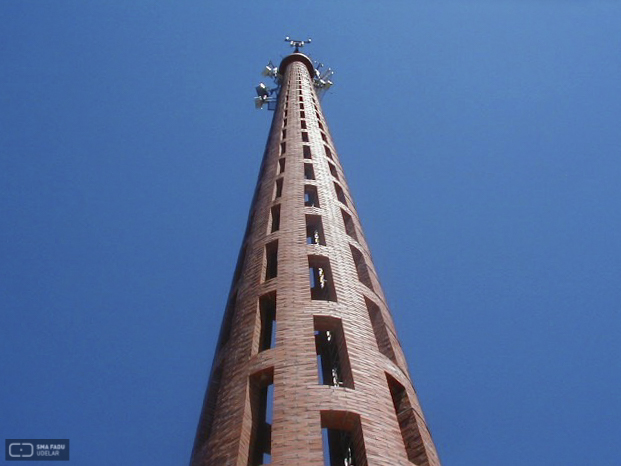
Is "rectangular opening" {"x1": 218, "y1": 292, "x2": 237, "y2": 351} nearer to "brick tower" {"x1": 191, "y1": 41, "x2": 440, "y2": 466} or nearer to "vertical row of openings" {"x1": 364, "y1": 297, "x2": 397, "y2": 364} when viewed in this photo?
"brick tower" {"x1": 191, "y1": 41, "x2": 440, "y2": 466}

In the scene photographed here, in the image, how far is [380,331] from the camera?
13.9 m

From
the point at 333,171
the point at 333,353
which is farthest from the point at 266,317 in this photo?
the point at 333,171

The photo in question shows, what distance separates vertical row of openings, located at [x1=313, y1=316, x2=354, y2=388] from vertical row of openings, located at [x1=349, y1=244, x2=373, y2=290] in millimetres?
1824

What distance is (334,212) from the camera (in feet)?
60.0

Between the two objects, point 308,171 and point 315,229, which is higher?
point 308,171

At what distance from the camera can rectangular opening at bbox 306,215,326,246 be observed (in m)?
17.2

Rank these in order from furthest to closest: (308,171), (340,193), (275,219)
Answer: (308,171) < (340,193) < (275,219)

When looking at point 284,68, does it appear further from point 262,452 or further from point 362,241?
point 262,452

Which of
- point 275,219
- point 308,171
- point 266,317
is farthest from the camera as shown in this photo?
point 308,171

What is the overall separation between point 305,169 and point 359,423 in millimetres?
13769

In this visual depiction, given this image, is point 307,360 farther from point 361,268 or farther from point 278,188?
point 278,188

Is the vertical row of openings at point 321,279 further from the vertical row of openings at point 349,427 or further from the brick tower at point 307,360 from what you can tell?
the vertical row of openings at point 349,427

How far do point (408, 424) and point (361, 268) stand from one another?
19.4 feet

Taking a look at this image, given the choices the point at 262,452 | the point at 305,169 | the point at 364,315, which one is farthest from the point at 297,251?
the point at 305,169
